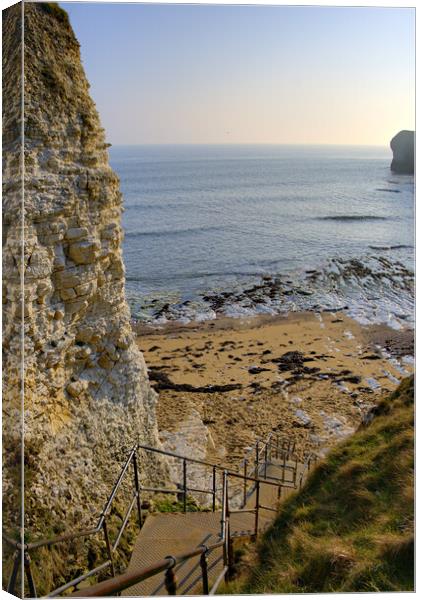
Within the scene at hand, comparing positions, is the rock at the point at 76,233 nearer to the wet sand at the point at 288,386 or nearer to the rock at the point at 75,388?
the rock at the point at 75,388

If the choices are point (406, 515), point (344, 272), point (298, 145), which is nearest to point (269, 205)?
point (344, 272)

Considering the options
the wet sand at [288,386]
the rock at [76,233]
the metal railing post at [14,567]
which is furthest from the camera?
the wet sand at [288,386]

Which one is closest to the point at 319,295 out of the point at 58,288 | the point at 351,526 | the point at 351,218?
the point at 351,218

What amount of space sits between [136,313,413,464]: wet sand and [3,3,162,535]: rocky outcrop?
3.96m

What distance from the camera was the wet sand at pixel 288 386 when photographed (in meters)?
10.8

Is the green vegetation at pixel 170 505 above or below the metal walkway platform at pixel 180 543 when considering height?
below

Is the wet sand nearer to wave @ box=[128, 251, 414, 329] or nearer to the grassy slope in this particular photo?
wave @ box=[128, 251, 414, 329]

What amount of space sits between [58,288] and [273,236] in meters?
8.69

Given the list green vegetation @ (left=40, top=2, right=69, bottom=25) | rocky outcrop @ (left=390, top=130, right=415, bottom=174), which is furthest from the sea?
green vegetation @ (left=40, top=2, right=69, bottom=25)

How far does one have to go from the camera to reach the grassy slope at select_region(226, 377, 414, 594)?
4.84 m

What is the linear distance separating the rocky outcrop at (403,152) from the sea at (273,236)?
122 millimetres

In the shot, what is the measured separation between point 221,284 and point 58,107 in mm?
9688

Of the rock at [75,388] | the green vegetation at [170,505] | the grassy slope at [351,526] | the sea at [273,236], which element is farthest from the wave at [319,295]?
the rock at [75,388]

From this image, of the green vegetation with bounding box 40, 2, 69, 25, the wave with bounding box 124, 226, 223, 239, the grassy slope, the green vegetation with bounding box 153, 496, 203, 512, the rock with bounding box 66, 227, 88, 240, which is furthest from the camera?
the wave with bounding box 124, 226, 223, 239
